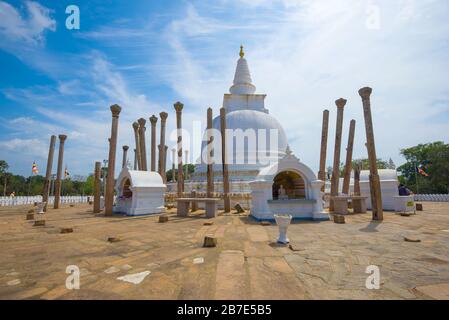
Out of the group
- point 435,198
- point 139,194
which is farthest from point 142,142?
point 435,198

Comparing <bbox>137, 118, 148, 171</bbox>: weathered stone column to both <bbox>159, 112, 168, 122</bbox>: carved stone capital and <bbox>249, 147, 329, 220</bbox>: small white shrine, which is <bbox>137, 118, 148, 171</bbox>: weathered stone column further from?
<bbox>249, 147, 329, 220</bbox>: small white shrine

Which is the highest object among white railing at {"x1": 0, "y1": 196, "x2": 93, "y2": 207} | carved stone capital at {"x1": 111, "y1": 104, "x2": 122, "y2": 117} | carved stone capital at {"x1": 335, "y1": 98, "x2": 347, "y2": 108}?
carved stone capital at {"x1": 335, "y1": 98, "x2": 347, "y2": 108}

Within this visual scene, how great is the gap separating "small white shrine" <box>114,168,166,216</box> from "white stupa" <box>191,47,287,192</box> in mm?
7026

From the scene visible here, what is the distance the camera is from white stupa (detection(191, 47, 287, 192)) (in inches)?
835

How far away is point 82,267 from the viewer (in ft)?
12.9

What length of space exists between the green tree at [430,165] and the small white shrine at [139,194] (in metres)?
35.0

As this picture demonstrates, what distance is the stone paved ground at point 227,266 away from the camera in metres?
2.92

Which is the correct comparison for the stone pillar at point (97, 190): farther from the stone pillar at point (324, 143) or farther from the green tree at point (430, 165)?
the green tree at point (430, 165)

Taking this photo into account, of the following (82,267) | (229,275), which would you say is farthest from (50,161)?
(229,275)

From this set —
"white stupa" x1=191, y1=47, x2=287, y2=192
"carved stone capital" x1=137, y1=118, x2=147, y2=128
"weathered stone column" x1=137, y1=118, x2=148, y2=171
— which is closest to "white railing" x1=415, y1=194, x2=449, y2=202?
"white stupa" x1=191, y1=47, x2=287, y2=192

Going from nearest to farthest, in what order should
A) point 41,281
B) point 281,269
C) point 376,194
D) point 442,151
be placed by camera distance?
point 41,281
point 281,269
point 376,194
point 442,151

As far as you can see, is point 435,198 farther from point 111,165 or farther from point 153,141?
point 111,165
